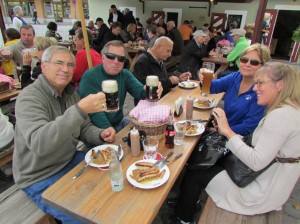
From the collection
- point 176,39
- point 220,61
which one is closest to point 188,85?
point 220,61

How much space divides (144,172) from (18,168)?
3.42ft

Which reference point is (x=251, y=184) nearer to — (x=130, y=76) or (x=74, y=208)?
(x=74, y=208)

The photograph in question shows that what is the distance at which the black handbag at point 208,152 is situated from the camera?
6.22 feet

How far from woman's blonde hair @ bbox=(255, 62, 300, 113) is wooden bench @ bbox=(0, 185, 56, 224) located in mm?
1866

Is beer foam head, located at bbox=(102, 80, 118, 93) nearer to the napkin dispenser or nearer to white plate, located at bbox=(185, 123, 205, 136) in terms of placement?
white plate, located at bbox=(185, 123, 205, 136)

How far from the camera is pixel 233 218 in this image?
63.8 inches

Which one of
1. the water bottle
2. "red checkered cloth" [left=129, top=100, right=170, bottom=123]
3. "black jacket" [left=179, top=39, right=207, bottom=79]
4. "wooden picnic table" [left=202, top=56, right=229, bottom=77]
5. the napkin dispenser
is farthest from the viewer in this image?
"wooden picnic table" [left=202, top=56, right=229, bottom=77]

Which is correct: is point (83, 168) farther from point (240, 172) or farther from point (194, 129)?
point (240, 172)

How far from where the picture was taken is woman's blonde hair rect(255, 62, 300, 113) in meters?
1.51

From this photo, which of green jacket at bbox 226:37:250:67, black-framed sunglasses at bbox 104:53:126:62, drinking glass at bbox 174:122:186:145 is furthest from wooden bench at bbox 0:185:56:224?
green jacket at bbox 226:37:250:67

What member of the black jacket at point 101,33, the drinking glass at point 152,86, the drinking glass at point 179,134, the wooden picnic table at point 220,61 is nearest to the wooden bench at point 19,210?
the drinking glass at point 179,134

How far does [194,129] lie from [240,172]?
21.9 inches

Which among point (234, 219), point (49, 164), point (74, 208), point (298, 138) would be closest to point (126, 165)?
point (74, 208)

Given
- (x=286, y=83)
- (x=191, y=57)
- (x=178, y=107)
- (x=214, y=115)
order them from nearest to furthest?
1. (x=286, y=83)
2. (x=214, y=115)
3. (x=178, y=107)
4. (x=191, y=57)
